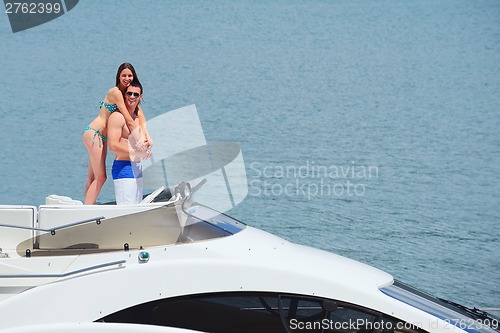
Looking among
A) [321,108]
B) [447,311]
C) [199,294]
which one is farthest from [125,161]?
[321,108]

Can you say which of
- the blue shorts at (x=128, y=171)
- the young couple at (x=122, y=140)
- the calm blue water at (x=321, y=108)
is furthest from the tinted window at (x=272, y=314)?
the calm blue water at (x=321, y=108)

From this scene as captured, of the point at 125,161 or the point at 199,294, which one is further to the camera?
the point at 125,161

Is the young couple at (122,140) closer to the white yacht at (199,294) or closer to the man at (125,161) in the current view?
the man at (125,161)

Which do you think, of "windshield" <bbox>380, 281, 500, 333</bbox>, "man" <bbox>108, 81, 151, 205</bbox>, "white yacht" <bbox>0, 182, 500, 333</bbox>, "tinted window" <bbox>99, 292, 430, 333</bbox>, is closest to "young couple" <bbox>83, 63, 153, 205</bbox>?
"man" <bbox>108, 81, 151, 205</bbox>

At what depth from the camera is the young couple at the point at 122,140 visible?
17.4ft

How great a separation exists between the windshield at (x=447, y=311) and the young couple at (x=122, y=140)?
69.4 inches

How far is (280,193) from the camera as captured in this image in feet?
43.9

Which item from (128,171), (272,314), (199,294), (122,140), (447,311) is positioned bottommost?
(447,311)

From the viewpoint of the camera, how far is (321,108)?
2147cm

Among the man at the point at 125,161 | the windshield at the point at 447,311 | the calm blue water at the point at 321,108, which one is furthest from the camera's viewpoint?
the calm blue water at the point at 321,108

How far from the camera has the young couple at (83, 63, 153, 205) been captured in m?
5.29

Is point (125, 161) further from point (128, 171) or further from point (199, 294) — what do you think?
point (199, 294)

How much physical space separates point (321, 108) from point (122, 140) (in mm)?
16280

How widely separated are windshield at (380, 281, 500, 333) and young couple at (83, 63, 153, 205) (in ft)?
5.79
